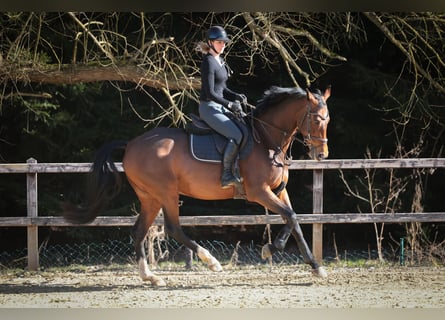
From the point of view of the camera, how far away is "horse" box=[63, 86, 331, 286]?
666 cm

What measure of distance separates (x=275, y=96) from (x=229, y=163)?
0.72 m

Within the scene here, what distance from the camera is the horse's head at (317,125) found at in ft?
21.4

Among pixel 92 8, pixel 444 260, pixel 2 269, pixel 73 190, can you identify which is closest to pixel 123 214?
pixel 73 190

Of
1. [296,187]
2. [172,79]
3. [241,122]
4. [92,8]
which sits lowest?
[296,187]

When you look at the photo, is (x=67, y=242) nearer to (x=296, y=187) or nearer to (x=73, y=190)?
(x=73, y=190)

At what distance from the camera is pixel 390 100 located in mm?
9375

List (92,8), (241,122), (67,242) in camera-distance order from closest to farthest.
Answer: (241,122)
(92,8)
(67,242)

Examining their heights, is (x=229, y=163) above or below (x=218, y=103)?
below

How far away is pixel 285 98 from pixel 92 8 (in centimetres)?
197

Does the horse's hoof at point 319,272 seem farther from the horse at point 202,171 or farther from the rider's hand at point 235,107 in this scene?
the rider's hand at point 235,107

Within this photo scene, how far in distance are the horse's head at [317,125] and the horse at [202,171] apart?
0.01m

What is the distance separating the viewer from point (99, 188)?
6.87m

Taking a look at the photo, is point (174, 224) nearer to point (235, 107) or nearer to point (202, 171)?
point (202, 171)

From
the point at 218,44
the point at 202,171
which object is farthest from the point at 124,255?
the point at 218,44
